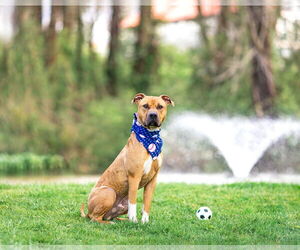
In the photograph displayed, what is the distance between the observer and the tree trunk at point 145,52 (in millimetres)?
23078

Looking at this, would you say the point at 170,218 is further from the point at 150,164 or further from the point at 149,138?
the point at 149,138

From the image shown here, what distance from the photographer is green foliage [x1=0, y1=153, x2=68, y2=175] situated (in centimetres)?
1705

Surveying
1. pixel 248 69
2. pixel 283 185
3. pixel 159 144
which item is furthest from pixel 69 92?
pixel 159 144

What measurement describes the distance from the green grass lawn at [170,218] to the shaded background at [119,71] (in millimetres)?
7736

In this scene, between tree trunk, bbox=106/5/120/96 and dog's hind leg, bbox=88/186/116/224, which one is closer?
dog's hind leg, bbox=88/186/116/224

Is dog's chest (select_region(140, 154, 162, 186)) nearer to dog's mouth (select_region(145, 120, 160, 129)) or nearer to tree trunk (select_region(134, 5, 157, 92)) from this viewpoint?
dog's mouth (select_region(145, 120, 160, 129))

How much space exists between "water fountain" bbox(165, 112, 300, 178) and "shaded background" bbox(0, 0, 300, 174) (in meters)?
0.37

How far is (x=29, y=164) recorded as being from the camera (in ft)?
57.3

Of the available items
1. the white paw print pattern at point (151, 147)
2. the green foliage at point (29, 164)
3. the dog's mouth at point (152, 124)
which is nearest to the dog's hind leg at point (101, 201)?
the white paw print pattern at point (151, 147)

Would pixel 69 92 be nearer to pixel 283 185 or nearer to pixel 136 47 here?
pixel 136 47

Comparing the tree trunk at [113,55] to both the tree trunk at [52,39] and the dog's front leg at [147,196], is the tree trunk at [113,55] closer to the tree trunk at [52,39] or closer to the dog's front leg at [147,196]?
the tree trunk at [52,39]

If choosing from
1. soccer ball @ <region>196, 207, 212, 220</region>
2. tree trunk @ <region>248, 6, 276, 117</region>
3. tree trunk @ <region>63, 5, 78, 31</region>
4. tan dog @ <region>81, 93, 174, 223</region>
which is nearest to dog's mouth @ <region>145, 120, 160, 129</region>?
tan dog @ <region>81, 93, 174, 223</region>

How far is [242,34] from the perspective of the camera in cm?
1972

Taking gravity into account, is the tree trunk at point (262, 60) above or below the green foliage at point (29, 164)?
above
